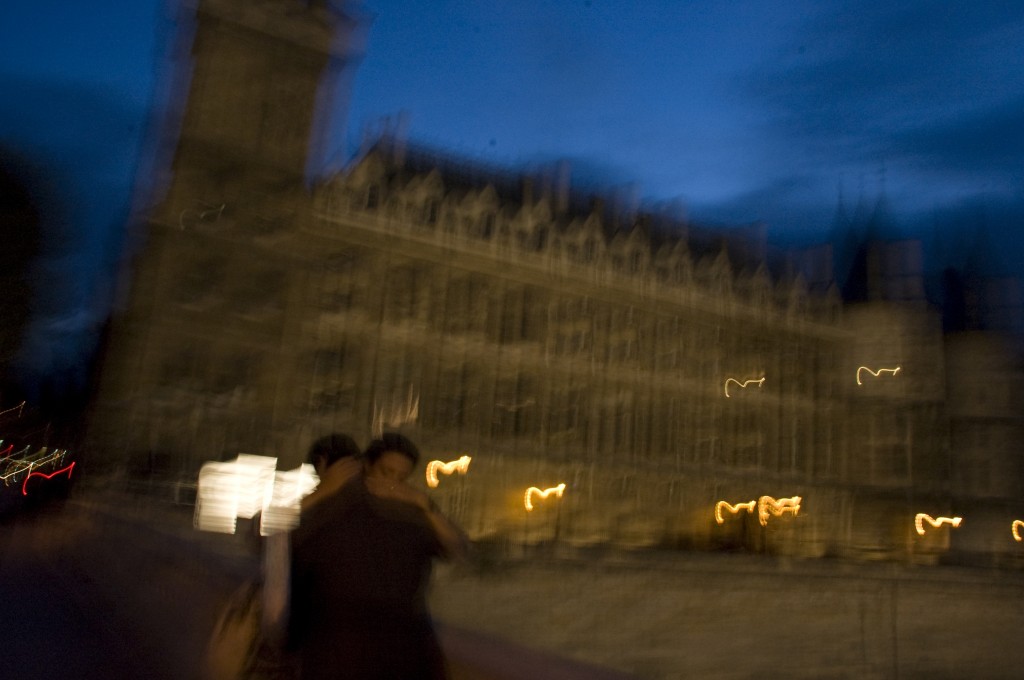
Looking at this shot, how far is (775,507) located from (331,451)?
39.8 meters

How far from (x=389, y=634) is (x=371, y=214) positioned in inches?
1253

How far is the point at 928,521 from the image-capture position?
44.2 meters

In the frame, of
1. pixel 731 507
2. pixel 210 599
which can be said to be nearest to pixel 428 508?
pixel 210 599

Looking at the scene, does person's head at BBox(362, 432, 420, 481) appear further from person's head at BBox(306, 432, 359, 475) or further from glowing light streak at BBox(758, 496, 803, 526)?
glowing light streak at BBox(758, 496, 803, 526)

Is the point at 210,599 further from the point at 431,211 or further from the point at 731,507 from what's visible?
the point at 731,507

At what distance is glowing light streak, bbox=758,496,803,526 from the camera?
40000mm

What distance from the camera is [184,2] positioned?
35.3 meters

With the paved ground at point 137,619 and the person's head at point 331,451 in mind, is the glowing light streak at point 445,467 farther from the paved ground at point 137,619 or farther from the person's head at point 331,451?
the person's head at point 331,451

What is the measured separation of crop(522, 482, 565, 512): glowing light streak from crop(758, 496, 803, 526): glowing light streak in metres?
10.4


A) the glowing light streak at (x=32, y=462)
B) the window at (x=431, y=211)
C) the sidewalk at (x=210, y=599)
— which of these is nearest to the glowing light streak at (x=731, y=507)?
the window at (x=431, y=211)

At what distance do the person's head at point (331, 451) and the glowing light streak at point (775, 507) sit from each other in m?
38.9

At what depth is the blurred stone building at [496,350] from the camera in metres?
32.2

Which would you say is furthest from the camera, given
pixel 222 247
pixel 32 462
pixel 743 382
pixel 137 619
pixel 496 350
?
pixel 32 462

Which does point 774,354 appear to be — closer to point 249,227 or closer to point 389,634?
point 249,227
